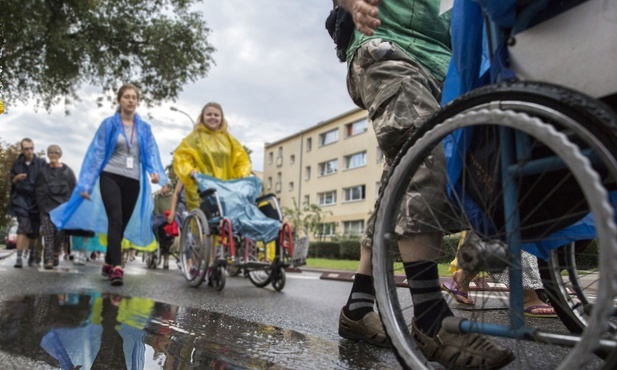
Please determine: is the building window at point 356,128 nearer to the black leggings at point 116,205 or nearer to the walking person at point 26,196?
the walking person at point 26,196

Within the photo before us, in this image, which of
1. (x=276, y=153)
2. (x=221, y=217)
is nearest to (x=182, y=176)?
(x=221, y=217)

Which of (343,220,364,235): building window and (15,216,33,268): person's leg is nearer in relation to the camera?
(15,216,33,268): person's leg

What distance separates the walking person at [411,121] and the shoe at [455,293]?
0.06 meters

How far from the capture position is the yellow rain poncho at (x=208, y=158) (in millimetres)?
6113

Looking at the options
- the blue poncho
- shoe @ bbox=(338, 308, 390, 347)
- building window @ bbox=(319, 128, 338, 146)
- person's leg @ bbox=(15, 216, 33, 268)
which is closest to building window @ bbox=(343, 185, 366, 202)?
building window @ bbox=(319, 128, 338, 146)

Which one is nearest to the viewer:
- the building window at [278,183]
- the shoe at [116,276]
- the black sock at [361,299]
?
the black sock at [361,299]

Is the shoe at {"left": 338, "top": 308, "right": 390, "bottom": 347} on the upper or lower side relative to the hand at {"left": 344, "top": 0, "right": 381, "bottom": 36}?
lower

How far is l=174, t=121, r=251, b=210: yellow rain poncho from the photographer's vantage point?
6.11m

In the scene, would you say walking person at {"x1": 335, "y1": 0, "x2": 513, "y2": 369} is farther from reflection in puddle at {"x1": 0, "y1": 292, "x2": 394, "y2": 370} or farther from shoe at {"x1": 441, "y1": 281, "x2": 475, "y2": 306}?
reflection in puddle at {"x1": 0, "y1": 292, "x2": 394, "y2": 370}

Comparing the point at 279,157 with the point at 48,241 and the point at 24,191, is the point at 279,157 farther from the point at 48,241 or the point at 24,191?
the point at 48,241

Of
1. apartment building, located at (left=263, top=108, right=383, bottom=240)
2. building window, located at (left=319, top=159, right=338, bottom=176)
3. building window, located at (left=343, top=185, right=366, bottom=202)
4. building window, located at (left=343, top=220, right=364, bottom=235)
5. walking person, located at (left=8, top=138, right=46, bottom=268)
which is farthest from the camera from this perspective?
building window, located at (left=319, top=159, right=338, bottom=176)

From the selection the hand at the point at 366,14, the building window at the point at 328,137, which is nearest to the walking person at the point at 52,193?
the hand at the point at 366,14

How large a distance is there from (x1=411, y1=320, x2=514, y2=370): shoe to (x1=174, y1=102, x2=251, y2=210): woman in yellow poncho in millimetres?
4722

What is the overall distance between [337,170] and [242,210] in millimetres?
37456
